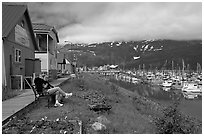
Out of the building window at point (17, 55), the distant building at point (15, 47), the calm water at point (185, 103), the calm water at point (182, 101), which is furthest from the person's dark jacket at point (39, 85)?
the calm water at point (185, 103)

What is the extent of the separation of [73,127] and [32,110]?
8.76 feet

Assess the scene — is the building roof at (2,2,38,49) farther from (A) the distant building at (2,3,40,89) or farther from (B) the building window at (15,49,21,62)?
(B) the building window at (15,49,21,62)

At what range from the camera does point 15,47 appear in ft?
52.3

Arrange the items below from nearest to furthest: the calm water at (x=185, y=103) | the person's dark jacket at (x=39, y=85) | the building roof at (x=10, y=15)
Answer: the person's dark jacket at (x=39, y=85)
the building roof at (x=10, y=15)
the calm water at (x=185, y=103)

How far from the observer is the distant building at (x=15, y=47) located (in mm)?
14320

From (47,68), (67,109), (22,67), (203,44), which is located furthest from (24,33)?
(203,44)

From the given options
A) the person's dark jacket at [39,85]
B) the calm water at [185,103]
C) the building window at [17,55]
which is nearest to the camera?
the person's dark jacket at [39,85]

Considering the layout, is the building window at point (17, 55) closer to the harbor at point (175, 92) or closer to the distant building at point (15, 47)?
the distant building at point (15, 47)

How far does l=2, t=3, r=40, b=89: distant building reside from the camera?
14.3 m

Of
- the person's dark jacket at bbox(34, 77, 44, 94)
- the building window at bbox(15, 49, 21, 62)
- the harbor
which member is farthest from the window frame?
the harbor

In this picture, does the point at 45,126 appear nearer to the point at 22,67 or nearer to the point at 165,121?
the point at 165,121

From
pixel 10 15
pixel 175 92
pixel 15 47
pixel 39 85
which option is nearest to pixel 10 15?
pixel 10 15

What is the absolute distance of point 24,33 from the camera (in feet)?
59.9

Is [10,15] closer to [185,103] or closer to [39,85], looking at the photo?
[39,85]
